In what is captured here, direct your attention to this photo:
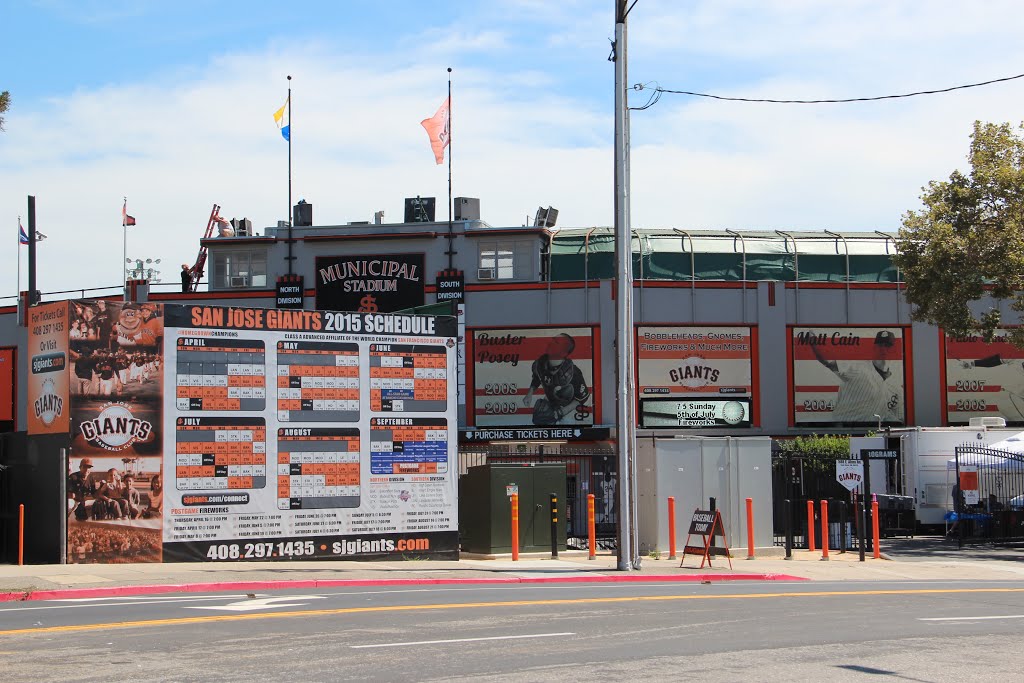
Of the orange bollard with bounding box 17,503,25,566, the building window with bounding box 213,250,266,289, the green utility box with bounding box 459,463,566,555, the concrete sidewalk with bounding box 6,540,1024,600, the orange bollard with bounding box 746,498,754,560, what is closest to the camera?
the concrete sidewalk with bounding box 6,540,1024,600

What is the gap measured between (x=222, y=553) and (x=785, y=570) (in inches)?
423

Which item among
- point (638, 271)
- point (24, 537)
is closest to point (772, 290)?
point (638, 271)

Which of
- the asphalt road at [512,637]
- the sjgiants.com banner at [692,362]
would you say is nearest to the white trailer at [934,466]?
the sjgiants.com banner at [692,362]

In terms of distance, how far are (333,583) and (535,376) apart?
28494mm

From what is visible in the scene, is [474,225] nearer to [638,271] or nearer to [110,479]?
[638,271]

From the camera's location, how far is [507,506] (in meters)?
25.3

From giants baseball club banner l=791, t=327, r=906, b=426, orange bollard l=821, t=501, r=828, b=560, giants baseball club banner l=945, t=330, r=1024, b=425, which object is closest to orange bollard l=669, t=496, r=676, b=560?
orange bollard l=821, t=501, r=828, b=560

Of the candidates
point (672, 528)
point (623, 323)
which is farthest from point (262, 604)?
point (672, 528)

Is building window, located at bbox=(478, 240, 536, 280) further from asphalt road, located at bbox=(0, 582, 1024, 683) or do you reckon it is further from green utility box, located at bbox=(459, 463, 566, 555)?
asphalt road, located at bbox=(0, 582, 1024, 683)

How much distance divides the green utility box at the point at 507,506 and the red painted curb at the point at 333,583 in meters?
4.25

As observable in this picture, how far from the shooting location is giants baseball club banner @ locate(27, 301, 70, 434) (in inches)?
838

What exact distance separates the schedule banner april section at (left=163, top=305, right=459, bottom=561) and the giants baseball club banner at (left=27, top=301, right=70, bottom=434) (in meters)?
1.81

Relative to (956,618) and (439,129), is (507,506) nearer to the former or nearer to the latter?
(956,618)

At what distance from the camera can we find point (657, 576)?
840 inches
